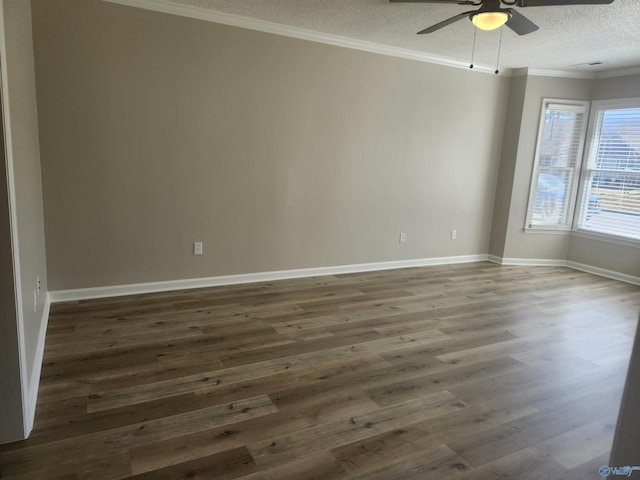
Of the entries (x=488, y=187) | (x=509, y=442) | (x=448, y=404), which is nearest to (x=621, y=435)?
(x=509, y=442)

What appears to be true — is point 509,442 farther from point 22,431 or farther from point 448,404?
point 22,431

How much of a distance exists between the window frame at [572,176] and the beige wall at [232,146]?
65 cm

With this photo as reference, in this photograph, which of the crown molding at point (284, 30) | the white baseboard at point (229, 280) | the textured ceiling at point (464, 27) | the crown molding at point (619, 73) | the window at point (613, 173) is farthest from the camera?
the window at point (613, 173)

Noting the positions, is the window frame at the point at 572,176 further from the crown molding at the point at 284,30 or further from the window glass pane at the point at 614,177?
the crown molding at the point at 284,30

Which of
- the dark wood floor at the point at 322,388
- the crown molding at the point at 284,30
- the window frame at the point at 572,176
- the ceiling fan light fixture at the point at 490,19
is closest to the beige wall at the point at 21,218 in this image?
the dark wood floor at the point at 322,388

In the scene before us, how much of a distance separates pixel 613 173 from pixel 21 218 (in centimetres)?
624

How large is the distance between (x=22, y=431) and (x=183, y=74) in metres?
3.04

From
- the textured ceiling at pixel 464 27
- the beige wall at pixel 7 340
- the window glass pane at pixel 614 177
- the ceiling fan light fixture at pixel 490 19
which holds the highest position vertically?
the textured ceiling at pixel 464 27

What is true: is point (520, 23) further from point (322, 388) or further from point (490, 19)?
point (322, 388)

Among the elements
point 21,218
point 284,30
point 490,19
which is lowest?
point 21,218

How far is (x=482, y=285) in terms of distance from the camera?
4812 mm

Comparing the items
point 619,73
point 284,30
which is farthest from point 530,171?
point 284,30

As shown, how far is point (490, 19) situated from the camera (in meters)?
2.79

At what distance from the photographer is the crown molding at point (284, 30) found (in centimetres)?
360
